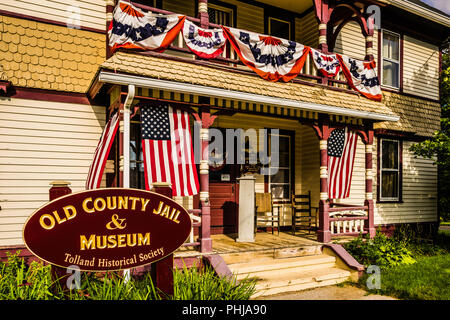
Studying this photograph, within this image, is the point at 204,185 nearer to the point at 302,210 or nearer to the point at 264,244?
the point at 264,244

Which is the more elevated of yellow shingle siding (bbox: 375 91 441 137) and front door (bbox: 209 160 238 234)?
yellow shingle siding (bbox: 375 91 441 137)

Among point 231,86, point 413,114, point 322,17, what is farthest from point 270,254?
point 413,114

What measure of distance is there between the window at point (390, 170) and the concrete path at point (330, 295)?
5126 mm

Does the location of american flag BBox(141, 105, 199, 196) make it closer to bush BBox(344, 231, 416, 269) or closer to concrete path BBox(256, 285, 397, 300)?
concrete path BBox(256, 285, 397, 300)

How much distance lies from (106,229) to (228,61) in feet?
15.1

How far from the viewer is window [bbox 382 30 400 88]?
10.3 m

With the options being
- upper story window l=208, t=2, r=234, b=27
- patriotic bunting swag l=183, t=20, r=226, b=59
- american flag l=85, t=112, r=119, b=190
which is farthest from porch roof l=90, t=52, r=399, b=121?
upper story window l=208, t=2, r=234, b=27

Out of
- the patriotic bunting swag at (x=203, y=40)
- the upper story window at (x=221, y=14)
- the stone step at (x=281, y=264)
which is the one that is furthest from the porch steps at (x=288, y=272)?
the upper story window at (x=221, y=14)

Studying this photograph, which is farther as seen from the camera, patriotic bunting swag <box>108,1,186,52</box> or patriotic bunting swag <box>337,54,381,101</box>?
patriotic bunting swag <box>337,54,381,101</box>

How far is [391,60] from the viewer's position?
10.3 metres

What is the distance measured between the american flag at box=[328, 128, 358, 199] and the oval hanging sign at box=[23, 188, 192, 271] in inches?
199

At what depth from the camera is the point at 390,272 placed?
6.57 metres
